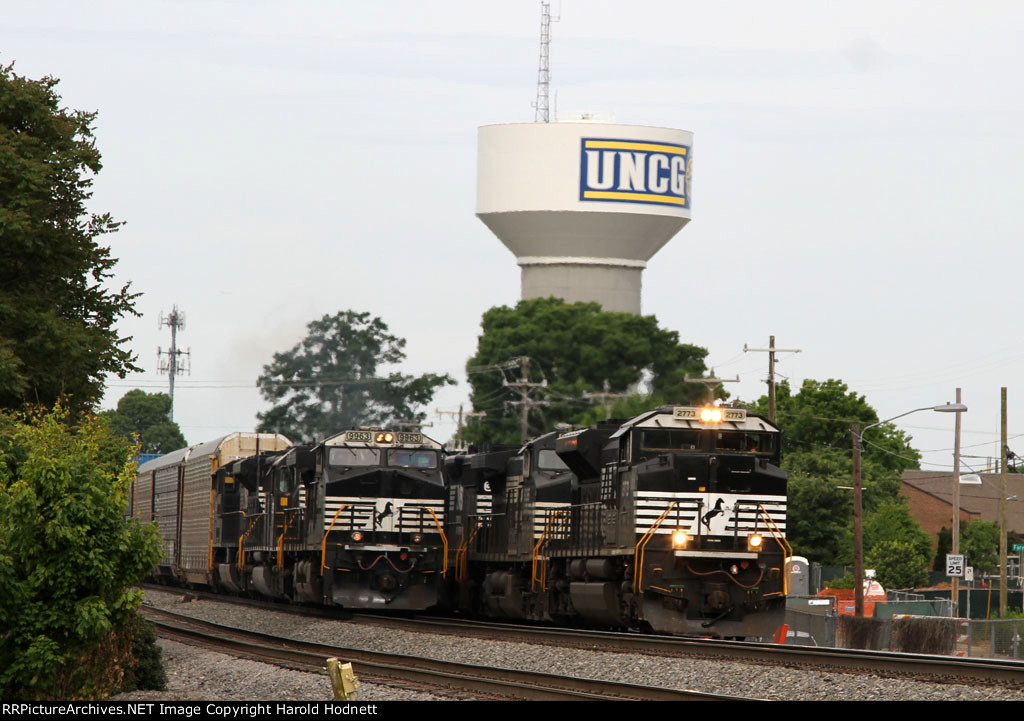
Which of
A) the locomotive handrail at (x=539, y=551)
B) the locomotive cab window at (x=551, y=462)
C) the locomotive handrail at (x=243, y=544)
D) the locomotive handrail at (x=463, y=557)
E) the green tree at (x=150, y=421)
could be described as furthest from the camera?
the green tree at (x=150, y=421)

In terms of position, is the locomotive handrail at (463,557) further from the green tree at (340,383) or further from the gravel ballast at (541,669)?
the green tree at (340,383)

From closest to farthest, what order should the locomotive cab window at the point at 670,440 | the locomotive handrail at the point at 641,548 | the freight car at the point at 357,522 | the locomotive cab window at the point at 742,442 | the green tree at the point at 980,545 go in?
1. the locomotive handrail at the point at 641,548
2. the locomotive cab window at the point at 670,440
3. the locomotive cab window at the point at 742,442
4. the freight car at the point at 357,522
5. the green tree at the point at 980,545

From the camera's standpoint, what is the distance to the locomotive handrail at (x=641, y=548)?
1045 inches

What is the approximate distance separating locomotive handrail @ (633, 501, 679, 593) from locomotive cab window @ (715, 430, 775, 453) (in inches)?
62.9

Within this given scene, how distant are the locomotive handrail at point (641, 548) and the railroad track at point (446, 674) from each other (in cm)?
481

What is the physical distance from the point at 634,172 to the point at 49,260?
71.6 metres

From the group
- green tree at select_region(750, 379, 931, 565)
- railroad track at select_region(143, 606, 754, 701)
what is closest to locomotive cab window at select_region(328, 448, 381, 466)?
railroad track at select_region(143, 606, 754, 701)

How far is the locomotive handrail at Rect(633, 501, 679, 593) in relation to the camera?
87.0 feet

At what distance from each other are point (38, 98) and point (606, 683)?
817 inches

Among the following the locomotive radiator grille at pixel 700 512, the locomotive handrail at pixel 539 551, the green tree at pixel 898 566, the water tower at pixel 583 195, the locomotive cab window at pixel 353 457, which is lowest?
the green tree at pixel 898 566

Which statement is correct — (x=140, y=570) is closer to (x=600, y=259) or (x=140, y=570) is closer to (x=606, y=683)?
(x=606, y=683)

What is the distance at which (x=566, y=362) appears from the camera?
104 m

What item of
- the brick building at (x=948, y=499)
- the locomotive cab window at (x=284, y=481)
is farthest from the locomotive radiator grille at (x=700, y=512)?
the brick building at (x=948, y=499)

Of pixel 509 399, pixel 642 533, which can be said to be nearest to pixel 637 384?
pixel 509 399
